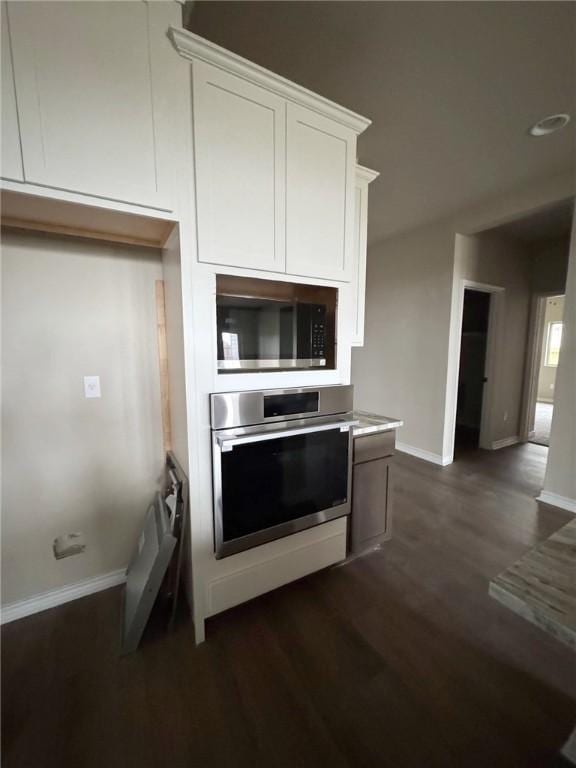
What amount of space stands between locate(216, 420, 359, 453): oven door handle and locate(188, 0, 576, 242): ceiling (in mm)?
1860

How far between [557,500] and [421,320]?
2217 millimetres

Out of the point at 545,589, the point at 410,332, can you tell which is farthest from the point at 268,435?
the point at 410,332

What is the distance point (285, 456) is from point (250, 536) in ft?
1.35

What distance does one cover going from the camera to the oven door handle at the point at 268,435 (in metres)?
1.30

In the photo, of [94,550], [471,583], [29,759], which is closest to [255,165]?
[94,550]

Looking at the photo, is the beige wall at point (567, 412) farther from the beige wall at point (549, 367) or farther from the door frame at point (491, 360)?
the beige wall at point (549, 367)

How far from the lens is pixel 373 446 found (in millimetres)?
1889

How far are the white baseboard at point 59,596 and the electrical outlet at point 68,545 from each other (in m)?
0.19

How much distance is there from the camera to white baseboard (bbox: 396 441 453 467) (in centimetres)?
355

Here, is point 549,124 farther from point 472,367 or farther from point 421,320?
point 472,367

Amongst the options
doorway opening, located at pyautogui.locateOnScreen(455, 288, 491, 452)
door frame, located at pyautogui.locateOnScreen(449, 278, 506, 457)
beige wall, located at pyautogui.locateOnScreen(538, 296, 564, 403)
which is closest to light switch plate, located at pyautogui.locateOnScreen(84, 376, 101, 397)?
door frame, located at pyautogui.locateOnScreen(449, 278, 506, 457)

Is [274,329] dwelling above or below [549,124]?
below

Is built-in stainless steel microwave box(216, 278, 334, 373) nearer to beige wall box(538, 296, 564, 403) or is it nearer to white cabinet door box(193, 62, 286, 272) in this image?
white cabinet door box(193, 62, 286, 272)

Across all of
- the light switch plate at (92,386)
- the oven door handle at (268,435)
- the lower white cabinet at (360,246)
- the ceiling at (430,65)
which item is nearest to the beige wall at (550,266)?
the ceiling at (430,65)
